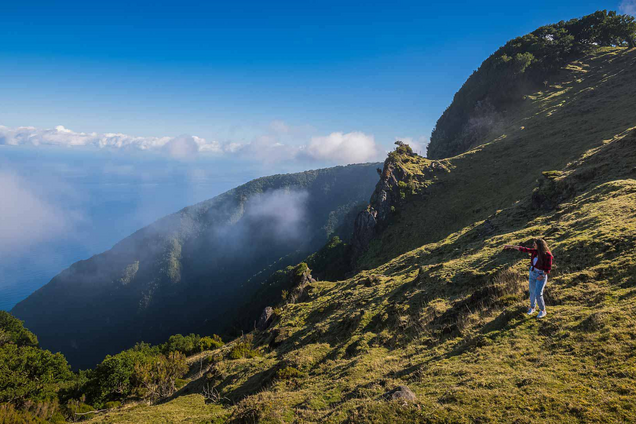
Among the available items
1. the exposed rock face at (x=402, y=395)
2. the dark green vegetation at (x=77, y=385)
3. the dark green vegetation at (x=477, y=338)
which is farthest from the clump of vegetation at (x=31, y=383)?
the exposed rock face at (x=402, y=395)

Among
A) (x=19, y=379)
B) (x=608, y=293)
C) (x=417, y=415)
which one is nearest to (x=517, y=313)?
(x=608, y=293)

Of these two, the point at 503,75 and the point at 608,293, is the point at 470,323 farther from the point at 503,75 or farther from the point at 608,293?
the point at 503,75

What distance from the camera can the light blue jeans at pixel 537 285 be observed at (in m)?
10.5

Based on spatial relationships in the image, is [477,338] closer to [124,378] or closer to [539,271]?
[539,271]

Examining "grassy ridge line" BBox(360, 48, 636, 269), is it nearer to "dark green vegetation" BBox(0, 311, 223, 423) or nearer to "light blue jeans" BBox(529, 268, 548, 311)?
"light blue jeans" BBox(529, 268, 548, 311)

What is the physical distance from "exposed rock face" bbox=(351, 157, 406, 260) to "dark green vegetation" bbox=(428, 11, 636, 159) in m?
31.6

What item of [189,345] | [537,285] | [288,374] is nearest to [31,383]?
[189,345]

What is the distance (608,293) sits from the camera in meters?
10.6

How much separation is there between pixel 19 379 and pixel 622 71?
123 metres

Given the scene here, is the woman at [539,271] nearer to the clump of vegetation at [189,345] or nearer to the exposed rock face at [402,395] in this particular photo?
the exposed rock face at [402,395]

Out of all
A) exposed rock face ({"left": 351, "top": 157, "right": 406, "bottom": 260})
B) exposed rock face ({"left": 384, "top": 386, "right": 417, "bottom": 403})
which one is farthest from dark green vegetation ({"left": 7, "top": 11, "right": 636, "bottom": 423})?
exposed rock face ({"left": 351, "top": 157, "right": 406, "bottom": 260})

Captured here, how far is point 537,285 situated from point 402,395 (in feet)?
22.9

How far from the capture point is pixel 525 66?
8112cm

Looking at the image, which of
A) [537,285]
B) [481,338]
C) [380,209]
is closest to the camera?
[537,285]
